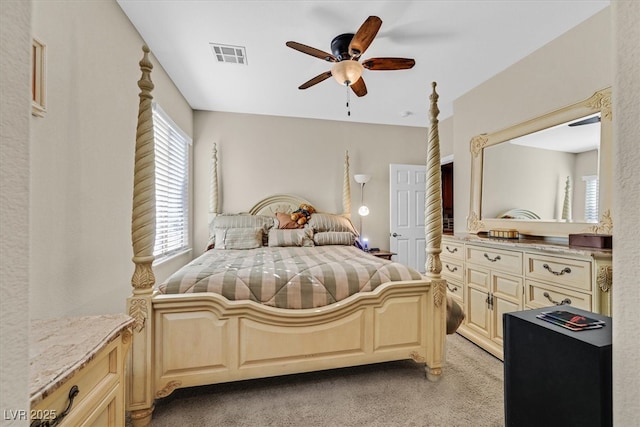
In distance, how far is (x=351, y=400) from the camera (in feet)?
5.91

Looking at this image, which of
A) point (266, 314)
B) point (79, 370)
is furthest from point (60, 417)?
point (266, 314)

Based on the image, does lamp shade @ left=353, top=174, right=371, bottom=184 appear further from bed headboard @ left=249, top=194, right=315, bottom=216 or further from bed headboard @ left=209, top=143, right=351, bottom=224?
bed headboard @ left=249, top=194, right=315, bottom=216

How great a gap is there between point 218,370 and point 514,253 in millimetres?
2407

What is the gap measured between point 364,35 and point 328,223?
7.61ft

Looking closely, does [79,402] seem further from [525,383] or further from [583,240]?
[583,240]

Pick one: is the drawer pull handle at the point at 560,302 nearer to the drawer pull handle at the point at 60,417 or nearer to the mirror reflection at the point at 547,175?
the mirror reflection at the point at 547,175

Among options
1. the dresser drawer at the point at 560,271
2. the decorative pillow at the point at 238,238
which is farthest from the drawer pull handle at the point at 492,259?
the decorative pillow at the point at 238,238

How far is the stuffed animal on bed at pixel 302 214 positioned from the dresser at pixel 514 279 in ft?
5.74

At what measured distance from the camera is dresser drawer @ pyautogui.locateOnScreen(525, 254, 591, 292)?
1815mm

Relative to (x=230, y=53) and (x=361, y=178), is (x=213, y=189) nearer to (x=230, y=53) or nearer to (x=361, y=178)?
(x=230, y=53)

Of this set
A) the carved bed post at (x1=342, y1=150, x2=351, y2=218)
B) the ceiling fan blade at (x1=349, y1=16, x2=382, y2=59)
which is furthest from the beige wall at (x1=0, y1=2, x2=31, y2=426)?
the carved bed post at (x1=342, y1=150, x2=351, y2=218)

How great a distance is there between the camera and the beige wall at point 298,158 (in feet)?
13.1

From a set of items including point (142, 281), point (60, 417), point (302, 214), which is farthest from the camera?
point (302, 214)

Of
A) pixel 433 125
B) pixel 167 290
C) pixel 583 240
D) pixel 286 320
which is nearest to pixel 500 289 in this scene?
pixel 583 240
